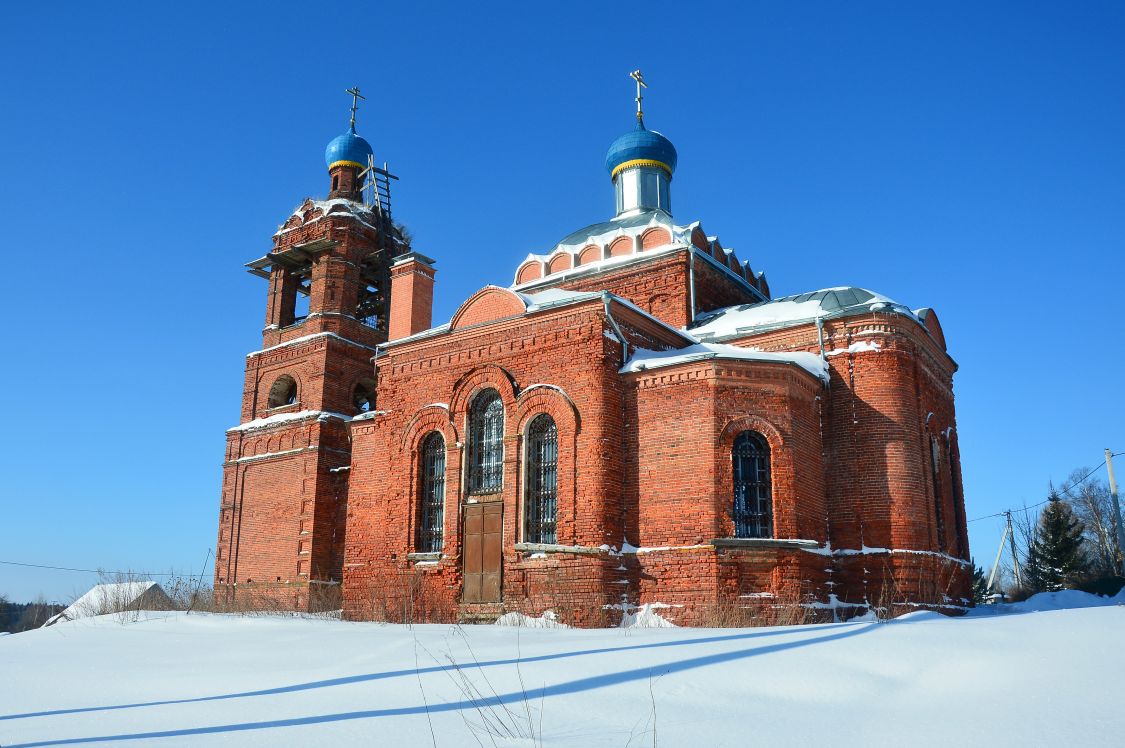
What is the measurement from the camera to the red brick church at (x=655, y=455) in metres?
12.1

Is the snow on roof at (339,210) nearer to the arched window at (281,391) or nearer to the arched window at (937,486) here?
the arched window at (281,391)

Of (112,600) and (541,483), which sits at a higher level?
(541,483)

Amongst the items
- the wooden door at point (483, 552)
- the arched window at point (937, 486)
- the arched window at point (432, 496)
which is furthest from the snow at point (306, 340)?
the arched window at point (937, 486)

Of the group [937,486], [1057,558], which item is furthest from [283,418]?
[1057,558]

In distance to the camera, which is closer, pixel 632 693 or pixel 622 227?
pixel 632 693

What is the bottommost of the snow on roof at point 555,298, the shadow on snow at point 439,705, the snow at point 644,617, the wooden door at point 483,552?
the shadow on snow at point 439,705

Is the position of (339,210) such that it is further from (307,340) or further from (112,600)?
(112,600)

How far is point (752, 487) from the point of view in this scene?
40.6 feet

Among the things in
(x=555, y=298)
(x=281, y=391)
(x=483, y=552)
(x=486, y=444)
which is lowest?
(x=483, y=552)

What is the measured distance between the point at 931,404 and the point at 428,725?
→ 12.4 m

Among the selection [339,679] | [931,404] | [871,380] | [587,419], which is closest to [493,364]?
[587,419]

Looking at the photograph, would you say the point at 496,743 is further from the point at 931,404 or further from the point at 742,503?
the point at 931,404

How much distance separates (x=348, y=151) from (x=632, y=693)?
786 inches

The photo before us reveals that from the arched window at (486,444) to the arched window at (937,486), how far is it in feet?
22.3
